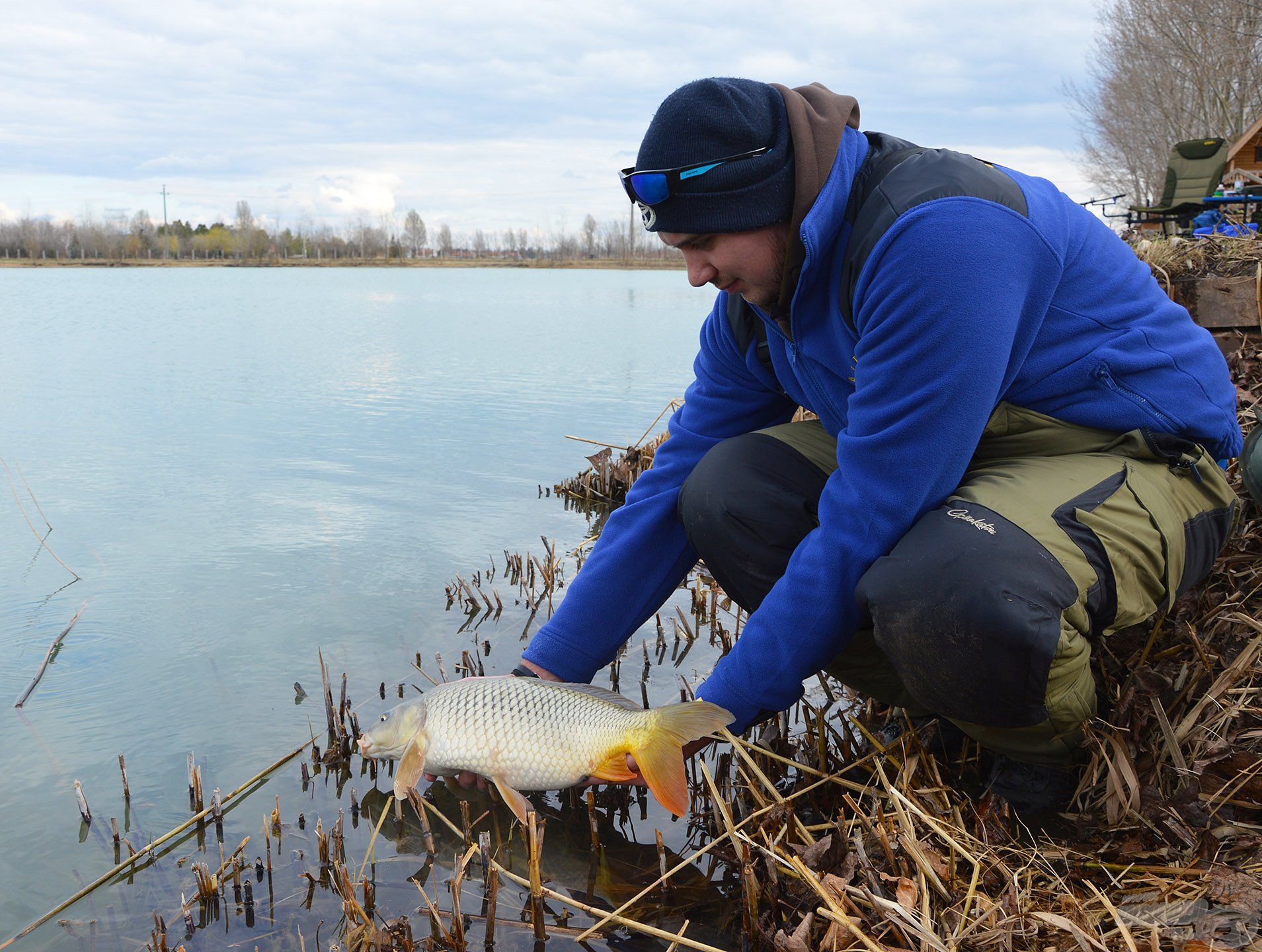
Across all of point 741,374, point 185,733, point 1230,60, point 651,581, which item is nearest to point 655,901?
point 651,581

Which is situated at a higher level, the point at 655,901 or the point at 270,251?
the point at 270,251

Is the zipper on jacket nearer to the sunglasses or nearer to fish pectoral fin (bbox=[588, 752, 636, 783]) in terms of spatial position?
the sunglasses

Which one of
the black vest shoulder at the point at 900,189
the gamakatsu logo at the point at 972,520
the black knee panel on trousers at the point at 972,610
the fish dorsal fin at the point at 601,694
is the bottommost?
the fish dorsal fin at the point at 601,694

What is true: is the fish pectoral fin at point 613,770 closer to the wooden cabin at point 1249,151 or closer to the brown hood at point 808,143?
the brown hood at point 808,143

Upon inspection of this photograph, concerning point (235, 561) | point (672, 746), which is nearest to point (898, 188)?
point (672, 746)

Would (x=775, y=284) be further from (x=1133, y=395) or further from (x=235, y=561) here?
(x=235, y=561)

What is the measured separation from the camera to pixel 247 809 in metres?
2.92

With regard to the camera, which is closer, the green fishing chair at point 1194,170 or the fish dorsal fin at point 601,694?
the fish dorsal fin at point 601,694

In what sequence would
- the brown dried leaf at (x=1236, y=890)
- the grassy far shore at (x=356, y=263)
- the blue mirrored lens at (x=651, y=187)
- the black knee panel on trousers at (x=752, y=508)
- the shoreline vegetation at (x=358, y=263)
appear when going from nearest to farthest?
the brown dried leaf at (x=1236, y=890) < the blue mirrored lens at (x=651, y=187) < the black knee panel on trousers at (x=752, y=508) < the grassy far shore at (x=356, y=263) < the shoreline vegetation at (x=358, y=263)

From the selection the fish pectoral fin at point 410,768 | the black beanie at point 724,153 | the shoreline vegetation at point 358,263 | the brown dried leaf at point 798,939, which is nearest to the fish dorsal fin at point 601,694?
the fish pectoral fin at point 410,768

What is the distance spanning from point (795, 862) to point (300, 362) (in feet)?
44.8

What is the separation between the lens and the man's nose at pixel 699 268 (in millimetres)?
2537

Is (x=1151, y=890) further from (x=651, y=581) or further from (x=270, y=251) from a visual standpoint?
(x=270, y=251)

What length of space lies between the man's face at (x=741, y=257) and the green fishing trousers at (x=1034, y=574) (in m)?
0.65
